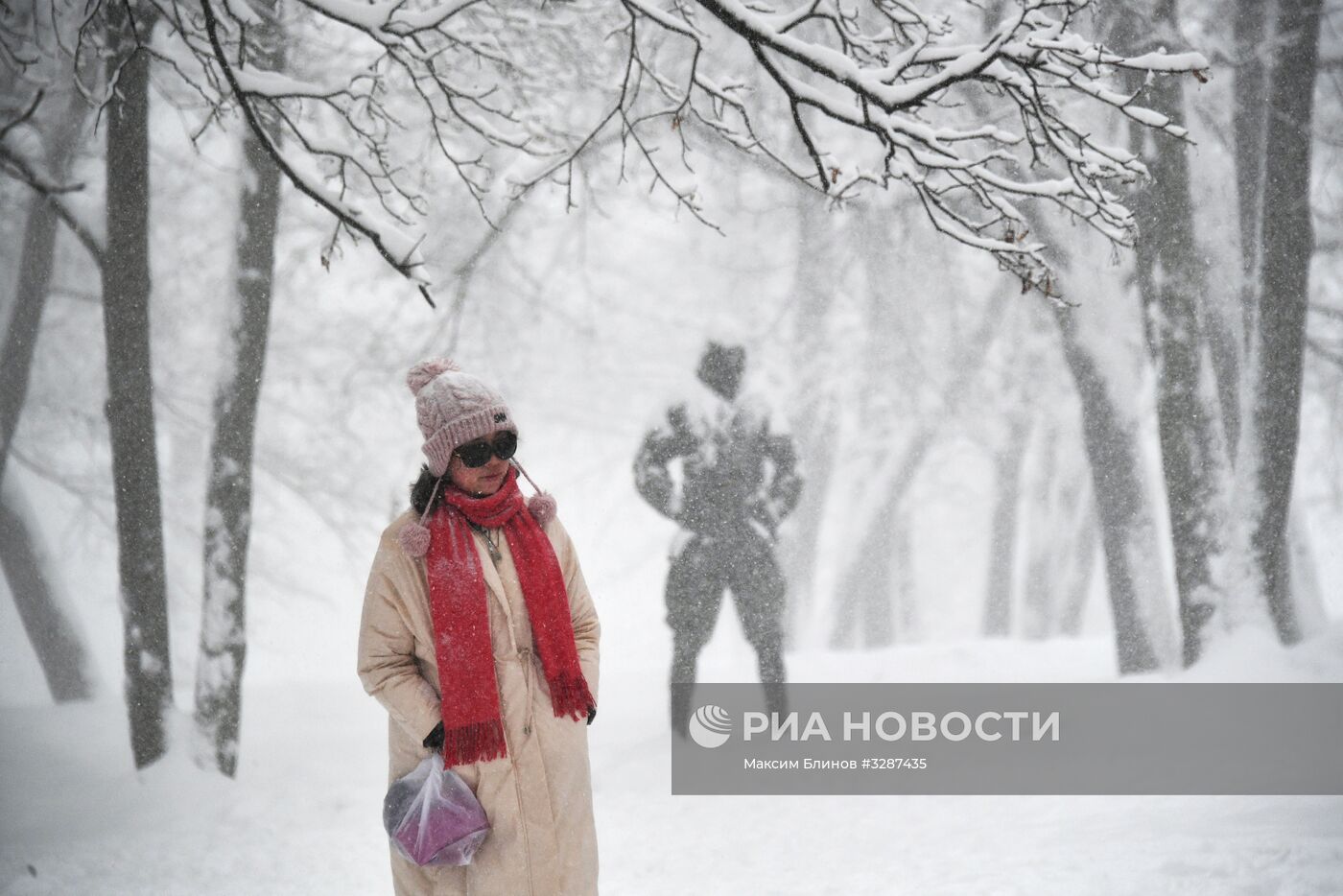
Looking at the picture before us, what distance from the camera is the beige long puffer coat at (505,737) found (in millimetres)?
1901

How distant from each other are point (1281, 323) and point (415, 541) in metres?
3.52

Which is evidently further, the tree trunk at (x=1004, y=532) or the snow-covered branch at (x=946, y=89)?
the tree trunk at (x=1004, y=532)

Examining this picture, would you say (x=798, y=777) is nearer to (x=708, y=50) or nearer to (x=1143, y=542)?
(x=1143, y=542)

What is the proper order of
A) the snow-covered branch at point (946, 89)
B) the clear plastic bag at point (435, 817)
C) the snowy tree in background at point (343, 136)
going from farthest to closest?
1. the snowy tree in background at point (343, 136)
2. the snow-covered branch at point (946, 89)
3. the clear plastic bag at point (435, 817)

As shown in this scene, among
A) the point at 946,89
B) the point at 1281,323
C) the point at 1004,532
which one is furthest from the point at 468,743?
the point at 1281,323

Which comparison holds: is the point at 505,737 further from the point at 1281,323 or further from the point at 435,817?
the point at 1281,323

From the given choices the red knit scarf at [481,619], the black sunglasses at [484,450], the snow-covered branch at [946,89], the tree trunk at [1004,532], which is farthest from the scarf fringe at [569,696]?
the tree trunk at [1004,532]

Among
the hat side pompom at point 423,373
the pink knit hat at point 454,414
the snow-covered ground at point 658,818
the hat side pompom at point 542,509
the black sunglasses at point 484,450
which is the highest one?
the hat side pompom at point 423,373

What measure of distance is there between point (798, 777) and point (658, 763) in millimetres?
553

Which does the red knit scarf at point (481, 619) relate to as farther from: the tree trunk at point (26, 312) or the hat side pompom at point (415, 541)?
the tree trunk at point (26, 312)

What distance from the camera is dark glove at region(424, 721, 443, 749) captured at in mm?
1894

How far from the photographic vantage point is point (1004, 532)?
4.25 metres

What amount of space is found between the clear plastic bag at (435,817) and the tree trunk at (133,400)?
232 centimetres

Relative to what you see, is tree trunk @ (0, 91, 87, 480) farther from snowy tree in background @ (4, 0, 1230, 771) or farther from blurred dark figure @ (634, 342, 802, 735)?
blurred dark figure @ (634, 342, 802, 735)
